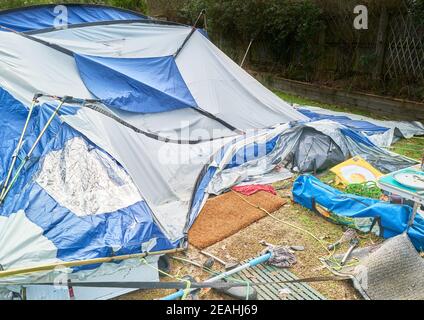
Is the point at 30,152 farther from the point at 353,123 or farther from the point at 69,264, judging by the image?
the point at 353,123

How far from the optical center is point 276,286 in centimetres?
246

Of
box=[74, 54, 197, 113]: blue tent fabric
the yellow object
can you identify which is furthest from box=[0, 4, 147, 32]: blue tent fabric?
the yellow object

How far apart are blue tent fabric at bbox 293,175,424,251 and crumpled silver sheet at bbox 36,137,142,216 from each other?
1.53 meters

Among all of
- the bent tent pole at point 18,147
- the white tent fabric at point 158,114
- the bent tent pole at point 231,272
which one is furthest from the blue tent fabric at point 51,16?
the bent tent pole at point 231,272

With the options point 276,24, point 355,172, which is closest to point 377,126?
point 355,172

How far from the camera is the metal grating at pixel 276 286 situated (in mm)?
2371

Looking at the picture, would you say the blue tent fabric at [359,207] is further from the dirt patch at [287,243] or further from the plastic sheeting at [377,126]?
the plastic sheeting at [377,126]

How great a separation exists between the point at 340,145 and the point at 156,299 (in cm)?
274

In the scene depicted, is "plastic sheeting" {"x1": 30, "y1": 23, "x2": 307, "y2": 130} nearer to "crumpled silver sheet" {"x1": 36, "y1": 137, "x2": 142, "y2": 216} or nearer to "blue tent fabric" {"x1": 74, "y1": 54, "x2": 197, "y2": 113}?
"blue tent fabric" {"x1": 74, "y1": 54, "x2": 197, "y2": 113}

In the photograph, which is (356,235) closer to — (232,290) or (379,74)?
(232,290)

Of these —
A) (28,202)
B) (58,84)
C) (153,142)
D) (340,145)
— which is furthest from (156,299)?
(340,145)

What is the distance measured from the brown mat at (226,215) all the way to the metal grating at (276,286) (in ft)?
1.55

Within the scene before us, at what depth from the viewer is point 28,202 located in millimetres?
2488

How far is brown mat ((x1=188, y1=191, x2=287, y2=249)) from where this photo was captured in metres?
3.01
